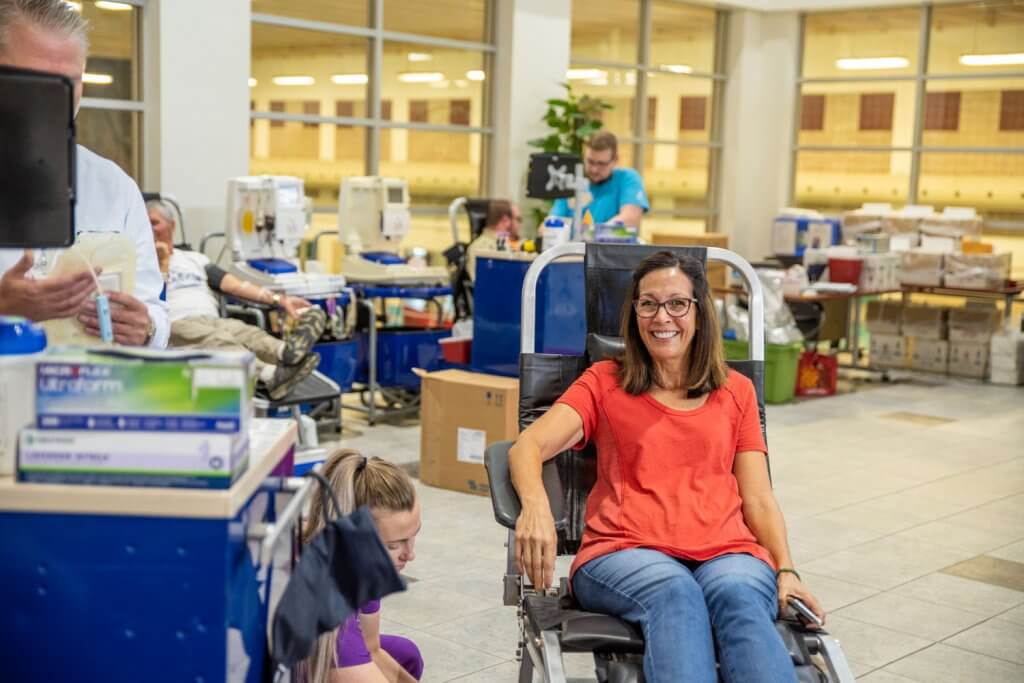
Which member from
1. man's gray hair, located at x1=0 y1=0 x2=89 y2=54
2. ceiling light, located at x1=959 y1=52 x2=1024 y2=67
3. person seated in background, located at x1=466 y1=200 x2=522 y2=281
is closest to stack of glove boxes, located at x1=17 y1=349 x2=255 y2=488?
man's gray hair, located at x1=0 y1=0 x2=89 y2=54

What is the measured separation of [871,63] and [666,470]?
963 cm

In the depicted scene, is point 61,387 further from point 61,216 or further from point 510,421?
point 510,421

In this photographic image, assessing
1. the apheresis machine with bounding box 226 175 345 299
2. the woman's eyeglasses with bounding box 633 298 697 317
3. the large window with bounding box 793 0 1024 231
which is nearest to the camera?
the woman's eyeglasses with bounding box 633 298 697 317

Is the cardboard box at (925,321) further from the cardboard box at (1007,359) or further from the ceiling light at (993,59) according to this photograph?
the ceiling light at (993,59)

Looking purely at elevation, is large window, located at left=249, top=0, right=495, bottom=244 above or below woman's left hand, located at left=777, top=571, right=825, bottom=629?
above

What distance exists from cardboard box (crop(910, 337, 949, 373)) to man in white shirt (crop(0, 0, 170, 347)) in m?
7.75

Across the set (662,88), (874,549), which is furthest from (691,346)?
(662,88)

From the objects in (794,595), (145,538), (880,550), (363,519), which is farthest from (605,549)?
(880,550)

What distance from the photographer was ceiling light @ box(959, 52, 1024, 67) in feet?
34.8

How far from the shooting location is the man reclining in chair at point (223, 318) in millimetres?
4914

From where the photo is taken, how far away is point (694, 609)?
2428 millimetres

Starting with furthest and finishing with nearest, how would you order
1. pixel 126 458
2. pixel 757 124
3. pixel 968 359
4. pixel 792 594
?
pixel 757 124 < pixel 968 359 < pixel 792 594 < pixel 126 458

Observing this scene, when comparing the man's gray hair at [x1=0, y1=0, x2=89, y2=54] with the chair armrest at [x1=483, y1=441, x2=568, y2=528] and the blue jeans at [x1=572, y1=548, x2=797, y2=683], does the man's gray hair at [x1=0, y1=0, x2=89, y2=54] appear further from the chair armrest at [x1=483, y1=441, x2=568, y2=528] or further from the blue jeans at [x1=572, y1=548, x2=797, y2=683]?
the blue jeans at [x1=572, y1=548, x2=797, y2=683]

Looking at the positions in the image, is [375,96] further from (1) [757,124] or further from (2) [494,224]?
(1) [757,124]
